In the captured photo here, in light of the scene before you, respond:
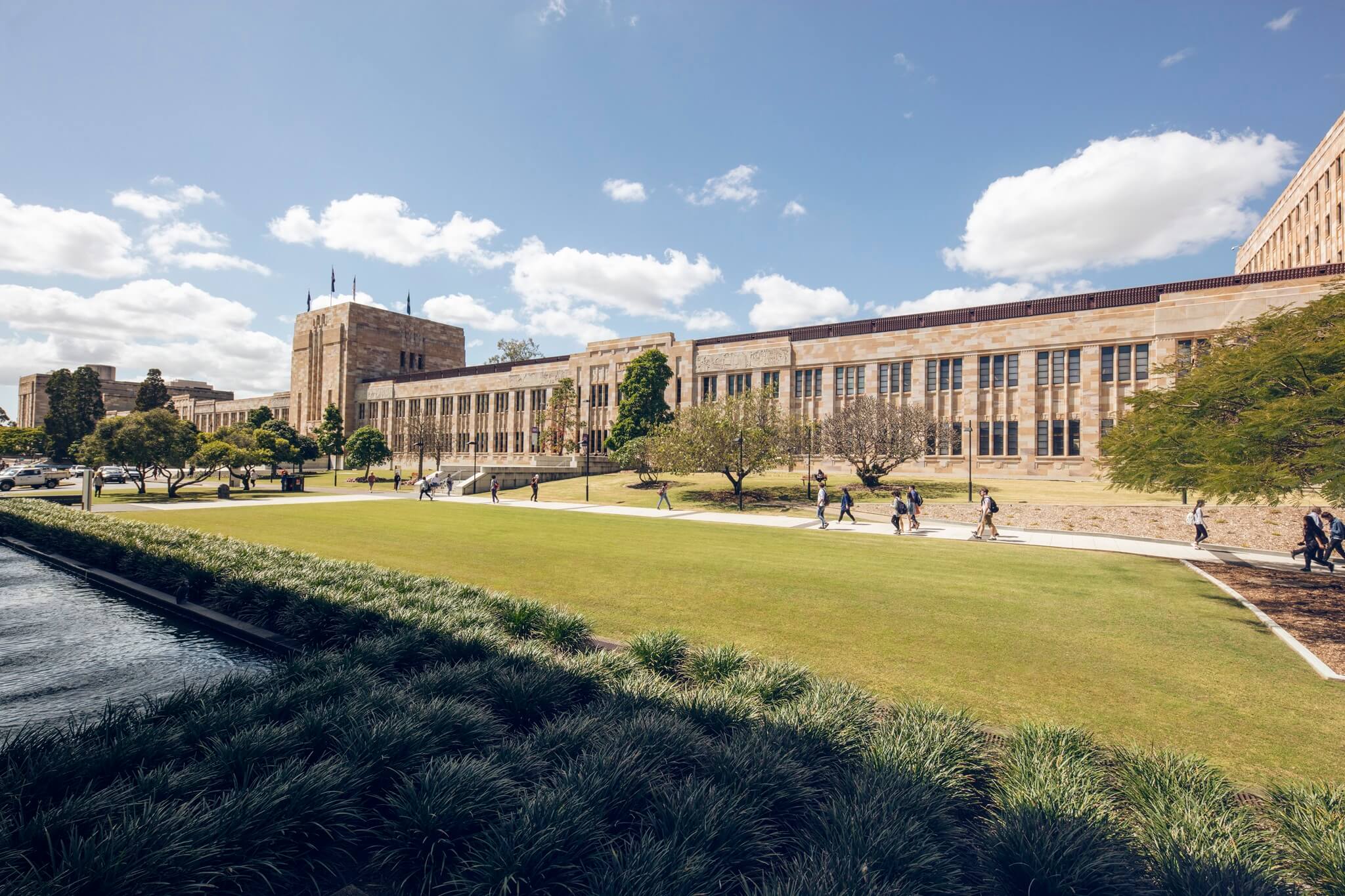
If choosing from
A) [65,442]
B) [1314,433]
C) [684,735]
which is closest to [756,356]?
[1314,433]

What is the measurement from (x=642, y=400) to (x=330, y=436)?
46.7 meters

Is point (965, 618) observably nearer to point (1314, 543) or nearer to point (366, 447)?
point (1314, 543)

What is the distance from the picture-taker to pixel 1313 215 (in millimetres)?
53469

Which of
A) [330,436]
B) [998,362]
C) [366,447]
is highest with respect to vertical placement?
[998,362]

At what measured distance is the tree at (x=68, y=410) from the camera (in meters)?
74.8

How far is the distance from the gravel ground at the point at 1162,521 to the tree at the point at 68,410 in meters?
96.7

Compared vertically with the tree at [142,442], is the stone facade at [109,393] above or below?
above

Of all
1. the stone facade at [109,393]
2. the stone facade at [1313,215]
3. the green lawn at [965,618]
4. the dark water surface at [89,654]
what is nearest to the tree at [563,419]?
the green lawn at [965,618]

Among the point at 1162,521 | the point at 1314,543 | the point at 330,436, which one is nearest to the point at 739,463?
the point at 1162,521

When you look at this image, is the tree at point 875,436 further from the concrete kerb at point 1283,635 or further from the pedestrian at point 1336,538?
the concrete kerb at point 1283,635

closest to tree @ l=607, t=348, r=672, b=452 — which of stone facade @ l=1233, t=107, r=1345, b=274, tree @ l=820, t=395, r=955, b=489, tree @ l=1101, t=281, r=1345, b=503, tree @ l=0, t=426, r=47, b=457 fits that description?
tree @ l=820, t=395, r=955, b=489

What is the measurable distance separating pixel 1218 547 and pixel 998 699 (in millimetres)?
20008

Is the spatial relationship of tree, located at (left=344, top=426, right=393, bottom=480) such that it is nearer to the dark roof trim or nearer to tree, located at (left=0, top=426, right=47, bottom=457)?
the dark roof trim

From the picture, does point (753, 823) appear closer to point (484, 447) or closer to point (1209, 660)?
point (1209, 660)
